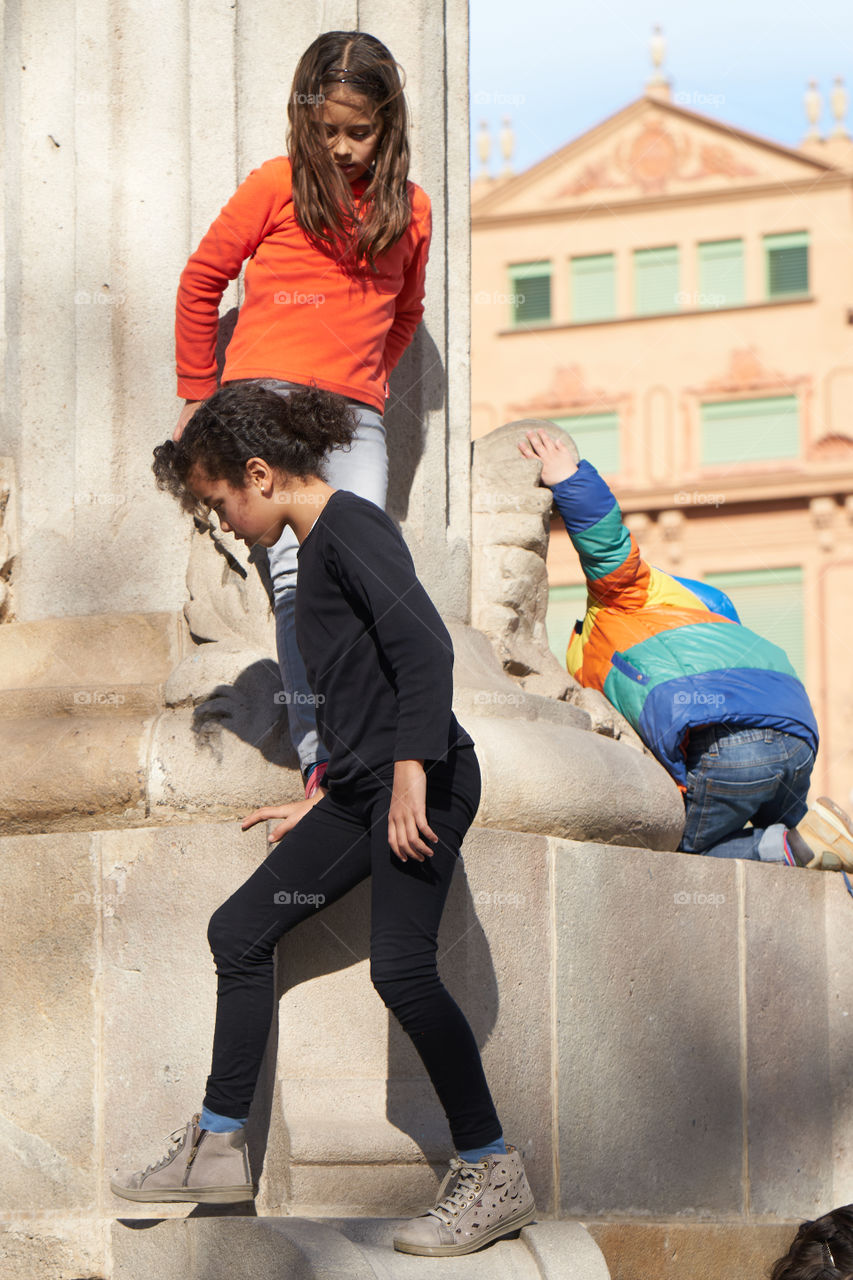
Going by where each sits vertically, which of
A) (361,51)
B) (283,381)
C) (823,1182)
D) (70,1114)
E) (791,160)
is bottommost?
(823,1182)

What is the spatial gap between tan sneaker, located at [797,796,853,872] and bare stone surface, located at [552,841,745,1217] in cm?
53

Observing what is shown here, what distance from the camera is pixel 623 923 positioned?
4.34m

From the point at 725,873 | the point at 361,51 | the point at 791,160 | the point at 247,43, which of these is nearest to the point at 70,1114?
the point at 725,873

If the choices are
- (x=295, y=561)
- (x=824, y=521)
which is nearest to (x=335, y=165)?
(x=295, y=561)

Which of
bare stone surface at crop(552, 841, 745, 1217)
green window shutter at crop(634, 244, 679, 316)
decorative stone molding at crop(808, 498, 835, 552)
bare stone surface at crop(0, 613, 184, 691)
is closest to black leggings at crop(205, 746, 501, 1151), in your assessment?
bare stone surface at crop(552, 841, 745, 1217)

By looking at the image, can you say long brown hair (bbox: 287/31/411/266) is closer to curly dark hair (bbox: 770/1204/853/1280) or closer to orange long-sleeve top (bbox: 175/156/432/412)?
orange long-sleeve top (bbox: 175/156/432/412)

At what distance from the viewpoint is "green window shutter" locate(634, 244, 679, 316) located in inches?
1200

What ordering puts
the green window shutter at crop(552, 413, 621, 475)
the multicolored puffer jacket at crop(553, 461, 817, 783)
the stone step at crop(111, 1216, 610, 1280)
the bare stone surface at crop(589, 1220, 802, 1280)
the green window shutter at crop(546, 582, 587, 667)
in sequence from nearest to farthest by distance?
the stone step at crop(111, 1216, 610, 1280) < the bare stone surface at crop(589, 1220, 802, 1280) < the multicolored puffer jacket at crop(553, 461, 817, 783) < the green window shutter at crop(546, 582, 587, 667) < the green window shutter at crop(552, 413, 621, 475)

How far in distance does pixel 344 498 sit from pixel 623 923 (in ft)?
4.16

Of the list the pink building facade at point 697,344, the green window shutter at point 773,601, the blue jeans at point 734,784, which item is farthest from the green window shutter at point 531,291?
the blue jeans at point 734,784

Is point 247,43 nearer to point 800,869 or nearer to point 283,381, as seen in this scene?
point 283,381

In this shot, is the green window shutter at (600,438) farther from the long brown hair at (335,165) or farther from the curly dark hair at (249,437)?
the curly dark hair at (249,437)

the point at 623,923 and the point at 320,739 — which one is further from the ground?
the point at 320,739

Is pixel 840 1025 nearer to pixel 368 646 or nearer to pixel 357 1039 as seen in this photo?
pixel 357 1039
